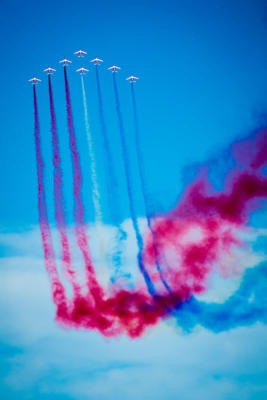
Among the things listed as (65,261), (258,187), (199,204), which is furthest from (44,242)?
(258,187)

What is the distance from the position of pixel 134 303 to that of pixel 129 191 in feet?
20.1

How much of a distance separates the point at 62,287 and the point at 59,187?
5.11 m

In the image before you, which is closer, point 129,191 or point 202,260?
point 129,191

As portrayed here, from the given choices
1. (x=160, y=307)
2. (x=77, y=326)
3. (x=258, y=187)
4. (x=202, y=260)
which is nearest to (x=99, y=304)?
(x=77, y=326)

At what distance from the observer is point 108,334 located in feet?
85.8

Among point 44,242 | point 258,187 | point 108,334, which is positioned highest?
point 258,187

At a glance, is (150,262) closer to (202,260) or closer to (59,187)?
(202,260)

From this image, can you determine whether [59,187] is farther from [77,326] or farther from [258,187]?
[258,187]

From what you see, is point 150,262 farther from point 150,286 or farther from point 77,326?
point 77,326

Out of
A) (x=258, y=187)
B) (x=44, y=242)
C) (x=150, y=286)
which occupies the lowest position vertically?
(x=150, y=286)

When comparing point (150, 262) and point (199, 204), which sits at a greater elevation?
point (199, 204)

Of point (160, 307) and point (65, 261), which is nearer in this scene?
point (65, 261)

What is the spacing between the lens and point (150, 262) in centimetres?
2534

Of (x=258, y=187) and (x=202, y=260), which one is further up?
(x=258, y=187)
